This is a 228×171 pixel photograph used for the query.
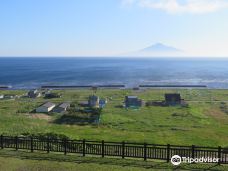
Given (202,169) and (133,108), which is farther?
(133,108)

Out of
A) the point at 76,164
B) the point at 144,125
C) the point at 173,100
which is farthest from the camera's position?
the point at 173,100

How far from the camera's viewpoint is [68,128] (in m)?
45.4

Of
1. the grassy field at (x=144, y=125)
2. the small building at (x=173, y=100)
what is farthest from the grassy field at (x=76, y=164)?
the small building at (x=173, y=100)

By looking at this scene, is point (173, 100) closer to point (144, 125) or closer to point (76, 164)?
point (144, 125)

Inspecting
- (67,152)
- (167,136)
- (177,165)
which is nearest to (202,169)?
(177,165)

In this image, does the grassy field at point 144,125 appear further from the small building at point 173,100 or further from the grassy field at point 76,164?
the grassy field at point 76,164

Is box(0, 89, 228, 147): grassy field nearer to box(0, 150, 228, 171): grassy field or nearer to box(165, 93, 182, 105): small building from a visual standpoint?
box(165, 93, 182, 105): small building

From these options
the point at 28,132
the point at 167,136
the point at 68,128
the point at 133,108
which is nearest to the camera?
the point at 28,132

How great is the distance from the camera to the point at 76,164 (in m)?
20.6

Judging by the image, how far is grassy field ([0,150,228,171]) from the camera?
65.1 ft

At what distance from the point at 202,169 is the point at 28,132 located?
2314 centimetres

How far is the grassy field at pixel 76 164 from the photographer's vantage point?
1983cm

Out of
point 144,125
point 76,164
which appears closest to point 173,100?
point 144,125

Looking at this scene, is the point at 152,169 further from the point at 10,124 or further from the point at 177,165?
the point at 10,124
